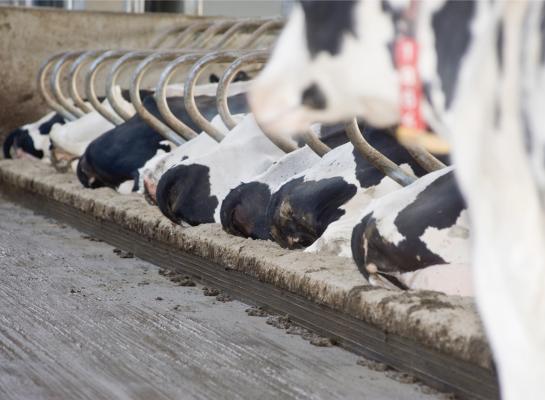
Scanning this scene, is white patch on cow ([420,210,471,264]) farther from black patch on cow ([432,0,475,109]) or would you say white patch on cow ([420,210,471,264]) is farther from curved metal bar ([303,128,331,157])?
black patch on cow ([432,0,475,109])

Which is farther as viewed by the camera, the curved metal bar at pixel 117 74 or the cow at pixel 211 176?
the curved metal bar at pixel 117 74

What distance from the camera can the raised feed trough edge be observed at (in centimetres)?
219

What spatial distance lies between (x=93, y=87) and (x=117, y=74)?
25 cm

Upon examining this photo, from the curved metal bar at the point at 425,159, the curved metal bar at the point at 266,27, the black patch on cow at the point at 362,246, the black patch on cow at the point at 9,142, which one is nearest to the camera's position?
the black patch on cow at the point at 362,246

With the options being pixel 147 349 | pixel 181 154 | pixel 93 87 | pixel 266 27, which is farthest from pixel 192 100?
pixel 266 27

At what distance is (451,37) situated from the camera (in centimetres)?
117

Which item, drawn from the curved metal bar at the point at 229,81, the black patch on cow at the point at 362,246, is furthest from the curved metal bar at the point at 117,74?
the black patch on cow at the point at 362,246

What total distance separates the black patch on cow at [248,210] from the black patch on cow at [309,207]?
209 mm

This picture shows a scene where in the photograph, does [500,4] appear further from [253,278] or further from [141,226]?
[141,226]

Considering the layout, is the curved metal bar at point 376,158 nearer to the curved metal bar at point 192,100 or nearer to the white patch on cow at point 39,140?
the curved metal bar at point 192,100

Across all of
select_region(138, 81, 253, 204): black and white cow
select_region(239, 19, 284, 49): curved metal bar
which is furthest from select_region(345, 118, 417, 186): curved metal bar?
select_region(239, 19, 284, 49): curved metal bar

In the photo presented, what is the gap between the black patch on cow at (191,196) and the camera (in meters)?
3.58

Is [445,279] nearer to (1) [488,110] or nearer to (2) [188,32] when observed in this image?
(1) [488,110]

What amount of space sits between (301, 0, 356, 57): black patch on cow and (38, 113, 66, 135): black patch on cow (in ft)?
15.5
